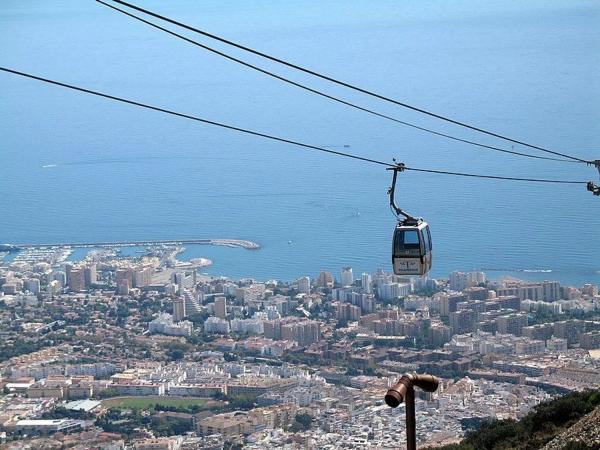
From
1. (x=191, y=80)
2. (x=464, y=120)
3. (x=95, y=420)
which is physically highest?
(x=191, y=80)

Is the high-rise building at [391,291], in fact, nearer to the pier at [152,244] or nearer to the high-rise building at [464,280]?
the high-rise building at [464,280]

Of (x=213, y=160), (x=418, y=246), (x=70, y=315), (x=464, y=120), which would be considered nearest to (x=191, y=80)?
(x=213, y=160)

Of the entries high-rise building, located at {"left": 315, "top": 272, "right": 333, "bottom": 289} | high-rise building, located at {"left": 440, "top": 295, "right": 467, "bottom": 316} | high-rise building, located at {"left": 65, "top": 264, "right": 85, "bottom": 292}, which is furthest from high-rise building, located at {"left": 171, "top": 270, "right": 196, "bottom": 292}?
high-rise building, located at {"left": 440, "top": 295, "right": 467, "bottom": 316}

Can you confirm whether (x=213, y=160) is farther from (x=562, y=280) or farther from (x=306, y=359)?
(x=306, y=359)

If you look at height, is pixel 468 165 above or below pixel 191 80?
below

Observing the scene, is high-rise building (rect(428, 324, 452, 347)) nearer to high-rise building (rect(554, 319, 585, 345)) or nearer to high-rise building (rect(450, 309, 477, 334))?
high-rise building (rect(450, 309, 477, 334))

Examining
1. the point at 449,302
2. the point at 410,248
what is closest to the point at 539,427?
the point at 410,248

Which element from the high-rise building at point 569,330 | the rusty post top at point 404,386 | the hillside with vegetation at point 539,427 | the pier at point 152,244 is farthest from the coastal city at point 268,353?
the rusty post top at point 404,386
